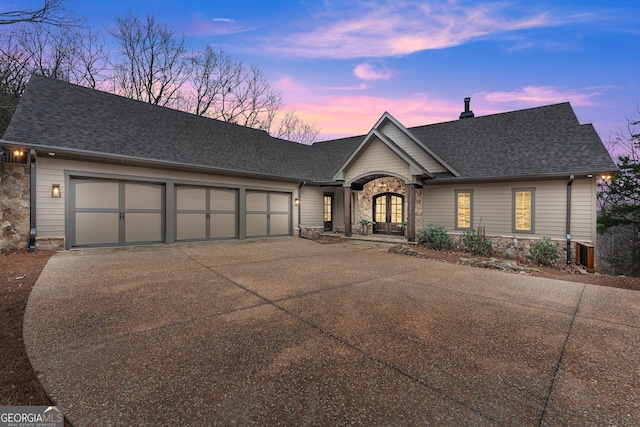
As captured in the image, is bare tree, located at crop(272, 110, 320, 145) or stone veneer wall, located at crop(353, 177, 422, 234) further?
bare tree, located at crop(272, 110, 320, 145)

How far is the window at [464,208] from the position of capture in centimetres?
1127

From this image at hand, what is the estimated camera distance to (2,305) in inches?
152

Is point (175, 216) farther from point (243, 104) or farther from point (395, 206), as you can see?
point (243, 104)

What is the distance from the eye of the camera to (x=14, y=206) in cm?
744

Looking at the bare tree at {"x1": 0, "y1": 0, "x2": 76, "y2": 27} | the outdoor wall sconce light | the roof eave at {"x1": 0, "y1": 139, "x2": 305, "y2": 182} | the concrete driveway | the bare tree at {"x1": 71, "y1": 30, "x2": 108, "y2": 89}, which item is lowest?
the concrete driveway

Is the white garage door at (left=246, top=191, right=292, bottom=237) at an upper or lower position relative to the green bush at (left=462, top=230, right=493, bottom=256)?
upper

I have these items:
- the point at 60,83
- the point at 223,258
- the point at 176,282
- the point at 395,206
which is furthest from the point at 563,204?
the point at 60,83

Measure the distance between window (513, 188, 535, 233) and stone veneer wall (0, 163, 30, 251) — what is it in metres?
15.6

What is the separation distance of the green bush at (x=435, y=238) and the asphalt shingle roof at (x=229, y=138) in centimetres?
248

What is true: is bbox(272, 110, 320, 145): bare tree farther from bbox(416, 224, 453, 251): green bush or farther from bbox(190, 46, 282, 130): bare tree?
bbox(416, 224, 453, 251): green bush

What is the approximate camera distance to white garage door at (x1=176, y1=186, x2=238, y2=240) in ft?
34.0

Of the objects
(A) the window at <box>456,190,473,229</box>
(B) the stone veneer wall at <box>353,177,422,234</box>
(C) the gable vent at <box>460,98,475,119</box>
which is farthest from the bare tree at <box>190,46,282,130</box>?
(A) the window at <box>456,190,473,229</box>

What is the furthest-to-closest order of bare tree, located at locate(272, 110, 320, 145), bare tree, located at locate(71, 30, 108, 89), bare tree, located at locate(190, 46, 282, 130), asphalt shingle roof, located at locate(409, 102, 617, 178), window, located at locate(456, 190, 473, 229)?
bare tree, located at locate(272, 110, 320, 145) → bare tree, located at locate(190, 46, 282, 130) → bare tree, located at locate(71, 30, 108, 89) → window, located at locate(456, 190, 473, 229) → asphalt shingle roof, located at locate(409, 102, 617, 178)

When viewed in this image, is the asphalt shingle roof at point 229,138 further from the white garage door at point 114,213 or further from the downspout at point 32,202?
the white garage door at point 114,213
